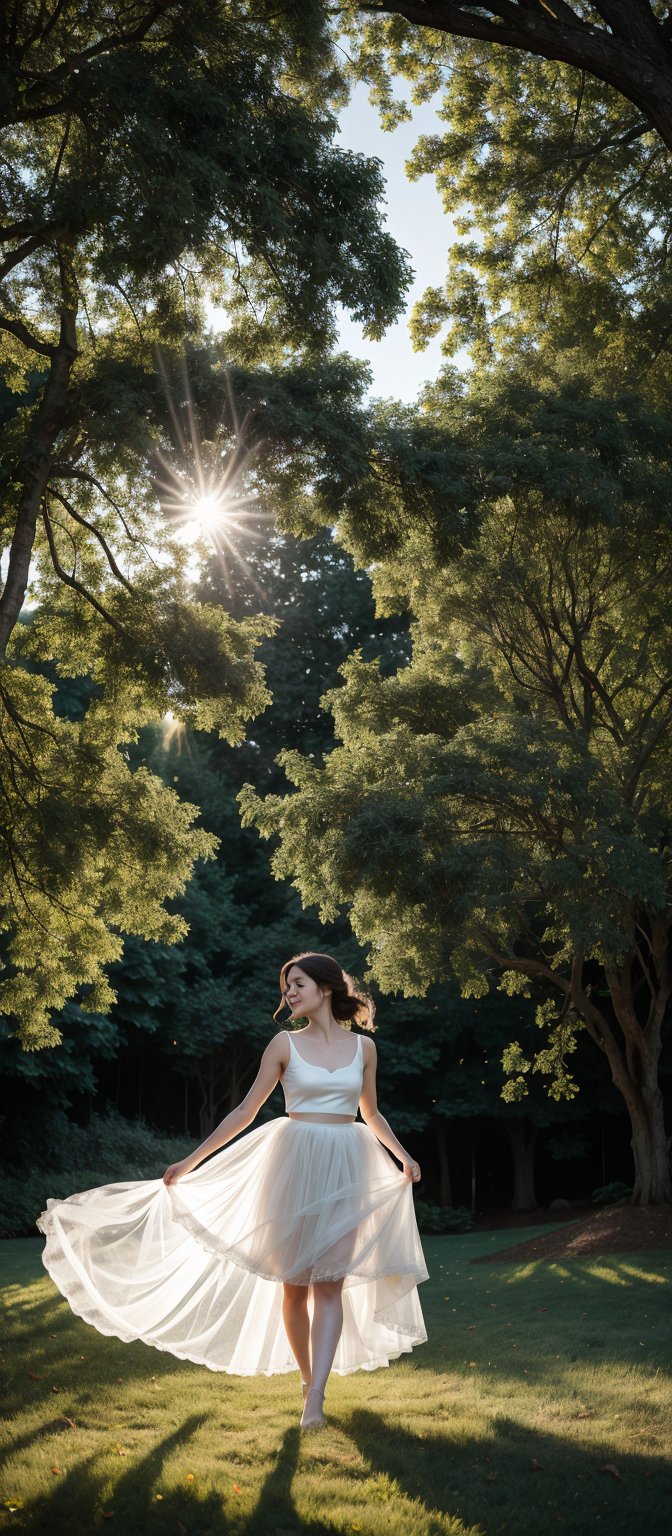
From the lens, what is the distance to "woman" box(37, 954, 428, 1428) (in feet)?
16.4

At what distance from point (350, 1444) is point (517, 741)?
338 inches

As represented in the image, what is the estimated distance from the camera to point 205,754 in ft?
102

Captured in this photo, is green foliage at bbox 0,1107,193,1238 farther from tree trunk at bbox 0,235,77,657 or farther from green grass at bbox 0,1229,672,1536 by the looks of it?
Answer: tree trunk at bbox 0,235,77,657

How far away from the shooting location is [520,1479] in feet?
15.0

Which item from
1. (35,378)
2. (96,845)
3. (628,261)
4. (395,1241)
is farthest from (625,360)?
(395,1241)

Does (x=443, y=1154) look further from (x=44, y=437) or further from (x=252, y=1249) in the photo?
(x=252, y=1249)

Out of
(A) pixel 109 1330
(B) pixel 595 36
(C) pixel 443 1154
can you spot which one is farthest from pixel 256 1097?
(C) pixel 443 1154

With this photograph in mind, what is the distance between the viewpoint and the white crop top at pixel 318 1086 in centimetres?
518

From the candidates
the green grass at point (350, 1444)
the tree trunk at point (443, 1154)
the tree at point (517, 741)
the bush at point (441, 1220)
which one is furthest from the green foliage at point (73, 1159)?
the green grass at point (350, 1444)

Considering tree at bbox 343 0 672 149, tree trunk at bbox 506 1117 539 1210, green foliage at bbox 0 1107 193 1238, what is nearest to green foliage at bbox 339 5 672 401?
tree at bbox 343 0 672 149

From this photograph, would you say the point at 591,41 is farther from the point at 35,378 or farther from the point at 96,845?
the point at 35,378

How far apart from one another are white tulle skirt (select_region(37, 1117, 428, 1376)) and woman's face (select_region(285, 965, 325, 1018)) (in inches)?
18.5

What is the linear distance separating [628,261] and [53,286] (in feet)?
21.4

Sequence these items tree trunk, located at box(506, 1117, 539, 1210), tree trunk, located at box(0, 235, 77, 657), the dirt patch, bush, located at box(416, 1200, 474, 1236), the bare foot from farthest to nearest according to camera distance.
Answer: tree trunk, located at box(506, 1117, 539, 1210), bush, located at box(416, 1200, 474, 1236), the dirt patch, tree trunk, located at box(0, 235, 77, 657), the bare foot
